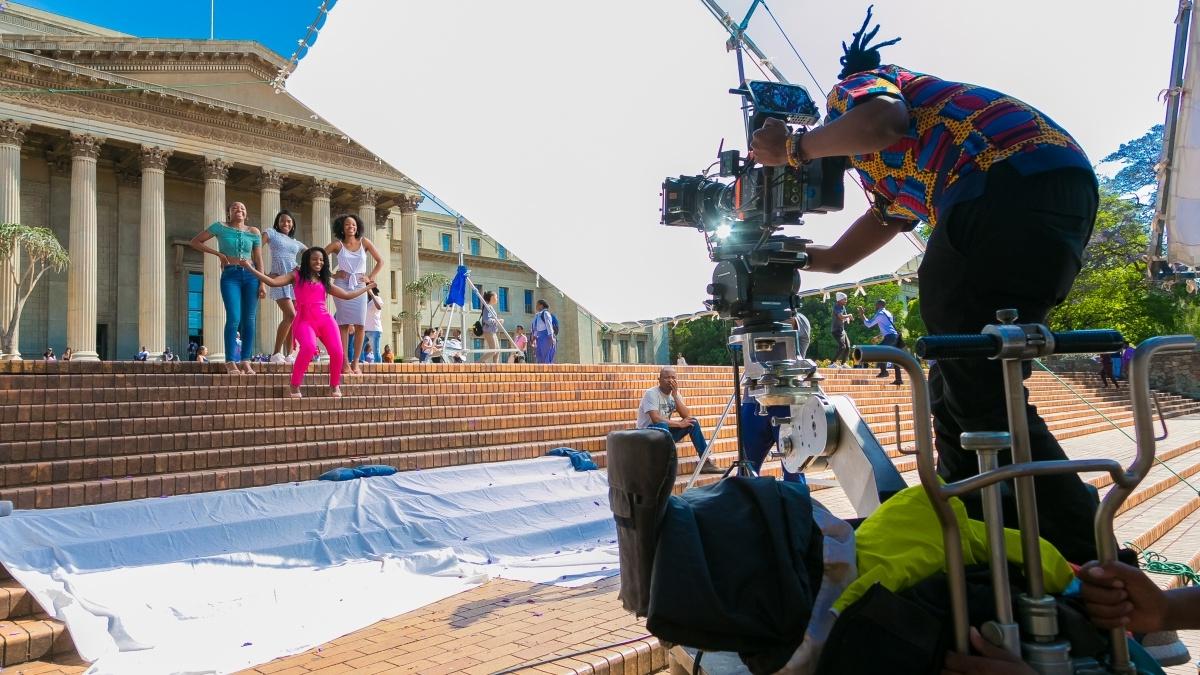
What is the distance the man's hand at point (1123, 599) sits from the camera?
1.12 m

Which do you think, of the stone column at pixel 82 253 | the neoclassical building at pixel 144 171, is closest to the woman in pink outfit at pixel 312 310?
the neoclassical building at pixel 144 171

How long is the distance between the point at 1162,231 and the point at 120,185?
36.2 m

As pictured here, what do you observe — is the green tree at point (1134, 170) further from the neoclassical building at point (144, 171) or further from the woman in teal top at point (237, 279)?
the woman in teal top at point (237, 279)

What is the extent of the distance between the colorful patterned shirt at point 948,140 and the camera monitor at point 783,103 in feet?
1.08

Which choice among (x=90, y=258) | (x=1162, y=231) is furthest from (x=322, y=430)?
(x=90, y=258)

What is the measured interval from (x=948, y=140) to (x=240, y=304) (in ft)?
25.9

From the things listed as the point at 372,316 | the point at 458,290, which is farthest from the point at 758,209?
the point at 458,290

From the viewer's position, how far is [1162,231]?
719 cm

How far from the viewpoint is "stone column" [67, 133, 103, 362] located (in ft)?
92.1

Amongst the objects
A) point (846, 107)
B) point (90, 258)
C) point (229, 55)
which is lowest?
point (846, 107)

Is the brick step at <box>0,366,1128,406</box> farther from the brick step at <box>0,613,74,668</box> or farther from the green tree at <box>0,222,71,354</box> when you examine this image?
the green tree at <box>0,222,71,354</box>

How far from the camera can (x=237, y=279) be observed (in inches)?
316

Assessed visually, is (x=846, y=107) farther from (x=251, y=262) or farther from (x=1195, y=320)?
(x=1195, y=320)

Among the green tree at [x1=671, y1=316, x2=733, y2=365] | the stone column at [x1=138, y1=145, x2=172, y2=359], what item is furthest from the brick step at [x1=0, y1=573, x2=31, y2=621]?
the green tree at [x1=671, y1=316, x2=733, y2=365]
